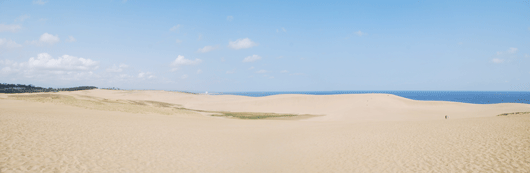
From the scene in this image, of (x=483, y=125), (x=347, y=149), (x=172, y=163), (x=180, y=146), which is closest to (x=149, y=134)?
(x=180, y=146)

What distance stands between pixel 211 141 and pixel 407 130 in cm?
1202

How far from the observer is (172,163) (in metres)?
10.3

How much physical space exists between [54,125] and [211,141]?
27.7 feet

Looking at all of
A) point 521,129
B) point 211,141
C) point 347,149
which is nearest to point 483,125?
point 521,129

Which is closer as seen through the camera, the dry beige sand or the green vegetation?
the dry beige sand

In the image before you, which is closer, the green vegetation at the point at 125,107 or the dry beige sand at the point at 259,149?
the dry beige sand at the point at 259,149

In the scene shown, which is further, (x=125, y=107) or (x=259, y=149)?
(x=125, y=107)

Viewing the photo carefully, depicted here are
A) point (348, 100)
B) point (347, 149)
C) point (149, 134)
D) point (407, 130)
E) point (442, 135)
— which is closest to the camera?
point (347, 149)

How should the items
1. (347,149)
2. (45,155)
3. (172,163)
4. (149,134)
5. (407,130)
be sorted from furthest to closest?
(407,130) → (149,134) → (347,149) → (172,163) → (45,155)

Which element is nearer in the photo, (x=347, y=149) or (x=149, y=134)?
(x=347, y=149)

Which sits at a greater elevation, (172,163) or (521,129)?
(521,129)

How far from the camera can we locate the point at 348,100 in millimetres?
47500

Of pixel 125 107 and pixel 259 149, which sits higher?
pixel 125 107

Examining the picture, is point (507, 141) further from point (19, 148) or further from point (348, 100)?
point (348, 100)
